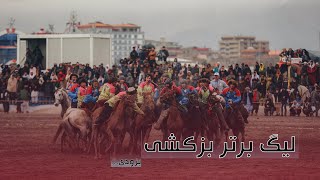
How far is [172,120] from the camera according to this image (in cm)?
2345

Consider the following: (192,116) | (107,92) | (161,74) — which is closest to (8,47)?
(161,74)

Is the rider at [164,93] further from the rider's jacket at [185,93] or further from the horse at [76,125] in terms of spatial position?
the horse at [76,125]

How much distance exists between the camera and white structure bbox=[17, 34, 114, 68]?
2087 inches

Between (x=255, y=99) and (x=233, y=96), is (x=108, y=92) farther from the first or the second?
(x=255, y=99)

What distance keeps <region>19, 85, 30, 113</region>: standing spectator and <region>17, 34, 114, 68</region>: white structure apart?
370 inches

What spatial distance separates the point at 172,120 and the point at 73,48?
3098cm

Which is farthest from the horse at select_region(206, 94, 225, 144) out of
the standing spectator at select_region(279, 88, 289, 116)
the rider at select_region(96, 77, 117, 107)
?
the standing spectator at select_region(279, 88, 289, 116)

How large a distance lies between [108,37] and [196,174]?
35.9 meters

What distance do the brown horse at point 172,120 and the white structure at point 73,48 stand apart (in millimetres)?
29484

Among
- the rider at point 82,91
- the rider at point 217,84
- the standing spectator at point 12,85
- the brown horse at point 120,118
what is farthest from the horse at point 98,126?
the standing spectator at point 12,85

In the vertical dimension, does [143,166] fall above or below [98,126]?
below

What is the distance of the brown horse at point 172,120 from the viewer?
23484 millimetres

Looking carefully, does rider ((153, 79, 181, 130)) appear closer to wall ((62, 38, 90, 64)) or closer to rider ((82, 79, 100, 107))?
rider ((82, 79, 100, 107))

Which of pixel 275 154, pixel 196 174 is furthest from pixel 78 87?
pixel 196 174
